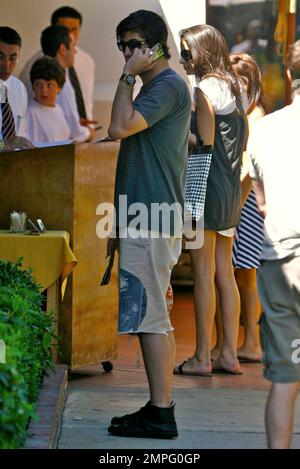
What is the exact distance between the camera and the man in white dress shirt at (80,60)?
1163 centimetres

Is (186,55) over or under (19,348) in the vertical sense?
over

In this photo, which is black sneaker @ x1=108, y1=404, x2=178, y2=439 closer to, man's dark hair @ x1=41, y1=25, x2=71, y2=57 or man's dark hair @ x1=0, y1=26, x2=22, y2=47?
man's dark hair @ x1=0, y1=26, x2=22, y2=47

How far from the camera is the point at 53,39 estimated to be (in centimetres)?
1112

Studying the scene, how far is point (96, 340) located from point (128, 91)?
6.58ft

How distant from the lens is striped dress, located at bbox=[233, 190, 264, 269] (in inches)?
303

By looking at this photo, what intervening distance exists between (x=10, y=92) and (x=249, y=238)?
2.36 m

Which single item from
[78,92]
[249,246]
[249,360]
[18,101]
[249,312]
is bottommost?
[249,360]

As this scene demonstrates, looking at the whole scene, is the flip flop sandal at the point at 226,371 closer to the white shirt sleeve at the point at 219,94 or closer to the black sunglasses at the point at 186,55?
the white shirt sleeve at the point at 219,94

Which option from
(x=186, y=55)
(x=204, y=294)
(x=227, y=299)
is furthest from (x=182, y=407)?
(x=186, y=55)

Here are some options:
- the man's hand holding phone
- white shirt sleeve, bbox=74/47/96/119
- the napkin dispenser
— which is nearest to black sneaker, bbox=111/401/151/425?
the napkin dispenser

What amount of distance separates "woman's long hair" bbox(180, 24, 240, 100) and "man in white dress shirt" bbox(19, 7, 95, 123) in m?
4.59

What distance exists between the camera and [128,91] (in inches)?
210

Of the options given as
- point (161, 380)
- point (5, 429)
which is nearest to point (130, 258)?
point (161, 380)

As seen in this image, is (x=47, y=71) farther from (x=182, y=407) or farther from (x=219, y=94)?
(x=182, y=407)
